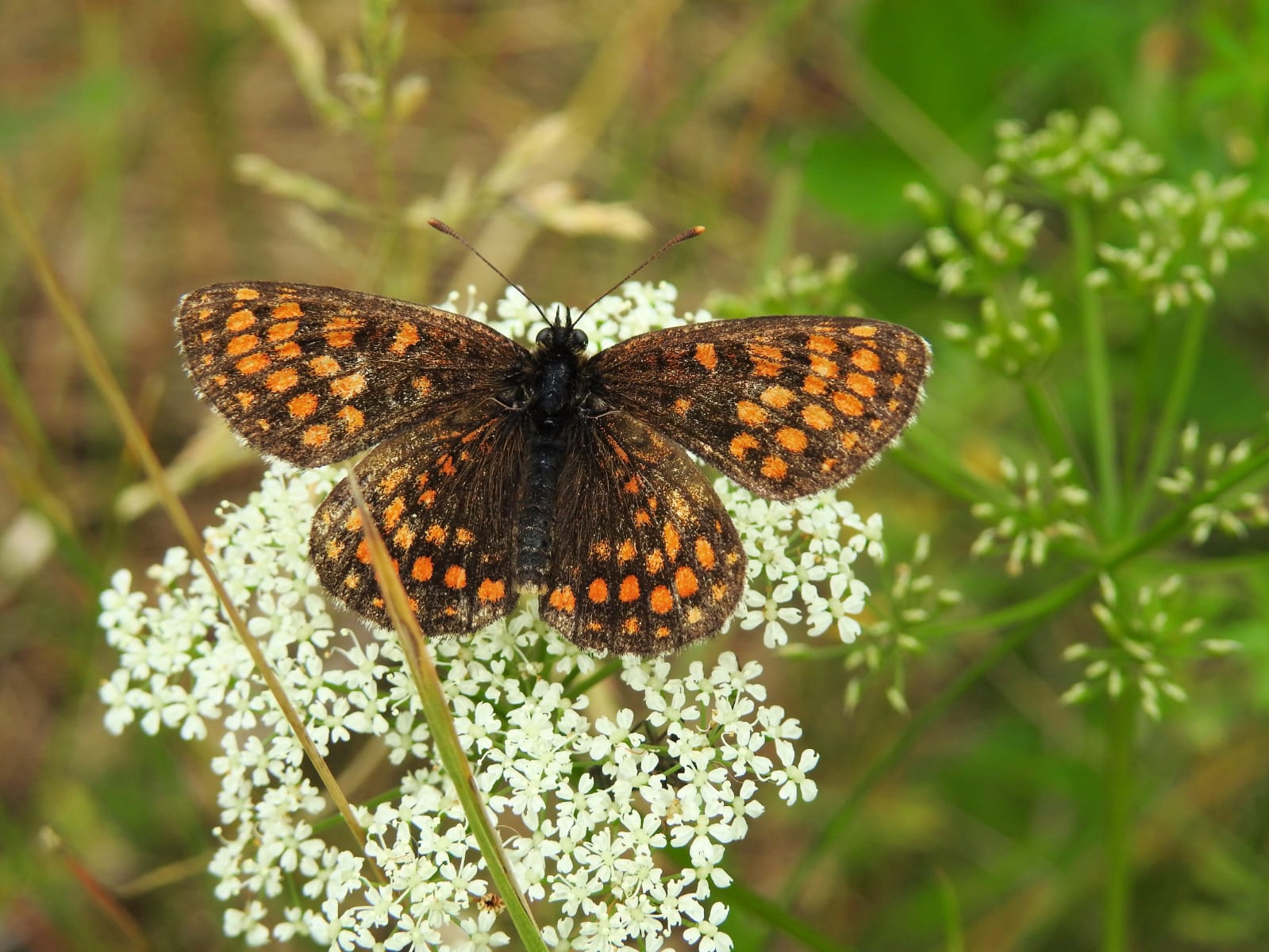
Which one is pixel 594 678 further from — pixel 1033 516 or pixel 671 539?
pixel 1033 516

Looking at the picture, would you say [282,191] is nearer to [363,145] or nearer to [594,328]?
[594,328]

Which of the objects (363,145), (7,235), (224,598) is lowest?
(224,598)

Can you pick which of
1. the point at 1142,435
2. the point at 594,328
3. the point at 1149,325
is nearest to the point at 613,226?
the point at 594,328

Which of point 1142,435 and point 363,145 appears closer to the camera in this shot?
point 1142,435

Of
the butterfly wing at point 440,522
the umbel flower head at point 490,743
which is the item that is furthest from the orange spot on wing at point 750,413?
the butterfly wing at point 440,522

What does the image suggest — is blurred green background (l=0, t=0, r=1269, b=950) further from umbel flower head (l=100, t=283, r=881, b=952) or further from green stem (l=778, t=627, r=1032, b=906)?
umbel flower head (l=100, t=283, r=881, b=952)

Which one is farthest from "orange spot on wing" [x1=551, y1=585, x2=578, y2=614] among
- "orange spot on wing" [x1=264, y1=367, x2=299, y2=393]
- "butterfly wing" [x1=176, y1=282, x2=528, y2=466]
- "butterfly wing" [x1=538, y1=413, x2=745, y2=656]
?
"orange spot on wing" [x1=264, y1=367, x2=299, y2=393]

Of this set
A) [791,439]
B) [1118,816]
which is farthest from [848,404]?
[1118,816]
